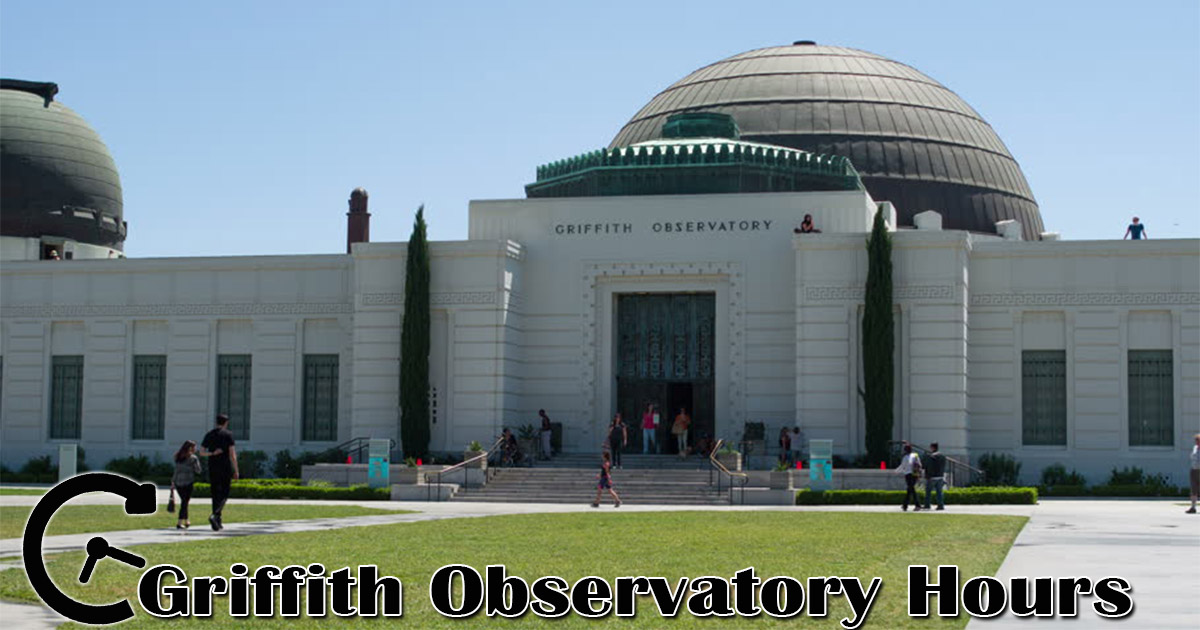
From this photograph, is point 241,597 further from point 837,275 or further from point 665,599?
point 837,275

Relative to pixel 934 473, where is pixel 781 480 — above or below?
below

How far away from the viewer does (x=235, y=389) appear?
4622 cm

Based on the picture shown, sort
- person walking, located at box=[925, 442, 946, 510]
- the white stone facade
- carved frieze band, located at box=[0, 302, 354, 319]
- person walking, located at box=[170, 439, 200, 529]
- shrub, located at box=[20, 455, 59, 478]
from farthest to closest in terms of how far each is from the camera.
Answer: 1. carved frieze band, located at box=[0, 302, 354, 319]
2. shrub, located at box=[20, 455, 59, 478]
3. the white stone facade
4. person walking, located at box=[925, 442, 946, 510]
5. person walking, located at box=[170, 439, 200, 529]

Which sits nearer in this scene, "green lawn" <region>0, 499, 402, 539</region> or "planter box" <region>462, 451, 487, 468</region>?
"green lawn" <region>0, 499, 402, 539</region>

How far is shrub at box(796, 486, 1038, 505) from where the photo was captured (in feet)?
112

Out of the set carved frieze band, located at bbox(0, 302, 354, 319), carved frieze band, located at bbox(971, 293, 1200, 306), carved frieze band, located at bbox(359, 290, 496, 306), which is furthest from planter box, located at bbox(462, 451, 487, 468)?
carved frieze band, located at bbox(971, 293, 1200, 306)

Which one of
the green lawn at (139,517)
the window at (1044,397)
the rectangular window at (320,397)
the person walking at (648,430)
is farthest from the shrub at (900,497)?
the rectangular window at (320,397)

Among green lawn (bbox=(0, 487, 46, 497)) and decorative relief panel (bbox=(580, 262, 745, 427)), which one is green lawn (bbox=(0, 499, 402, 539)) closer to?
green lawn (bbox=(0, 487, 46, 497))

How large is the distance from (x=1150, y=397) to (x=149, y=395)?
95.3ft

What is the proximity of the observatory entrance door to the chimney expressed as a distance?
1339cm

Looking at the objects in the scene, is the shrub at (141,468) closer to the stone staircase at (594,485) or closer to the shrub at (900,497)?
the stone staircase at (594,485)

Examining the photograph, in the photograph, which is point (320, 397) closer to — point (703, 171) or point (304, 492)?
point (304, 492)

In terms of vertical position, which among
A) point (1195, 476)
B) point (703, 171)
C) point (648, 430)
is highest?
point (703, 171)

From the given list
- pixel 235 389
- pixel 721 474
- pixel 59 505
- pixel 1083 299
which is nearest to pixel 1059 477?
pixel 1083 299
